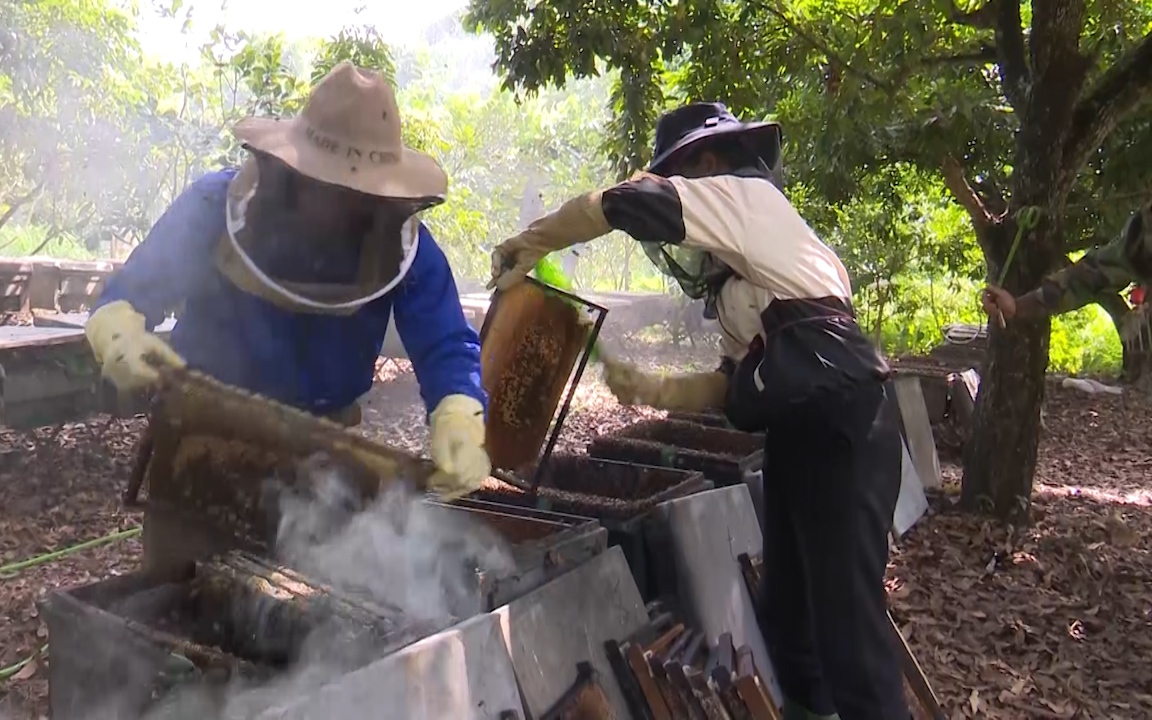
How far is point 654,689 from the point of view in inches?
99.6

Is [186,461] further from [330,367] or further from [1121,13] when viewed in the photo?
[1121,13]

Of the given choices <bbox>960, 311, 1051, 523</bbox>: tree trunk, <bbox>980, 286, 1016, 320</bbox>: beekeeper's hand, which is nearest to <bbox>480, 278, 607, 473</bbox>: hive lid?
<bbox>980, 286, 1016, 320</bbox>: beekeeper's hand

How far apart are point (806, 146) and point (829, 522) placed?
4.08m

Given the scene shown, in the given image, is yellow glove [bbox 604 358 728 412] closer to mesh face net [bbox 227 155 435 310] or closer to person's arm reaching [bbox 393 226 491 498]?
person's arm reaching [bbox 393 226 491 498]

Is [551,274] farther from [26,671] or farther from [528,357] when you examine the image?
[26,671]

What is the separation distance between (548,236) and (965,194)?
158 inches

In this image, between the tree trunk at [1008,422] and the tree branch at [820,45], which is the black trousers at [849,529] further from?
the tree branch at [820,45]

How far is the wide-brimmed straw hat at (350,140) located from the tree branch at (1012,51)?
3.96 metres

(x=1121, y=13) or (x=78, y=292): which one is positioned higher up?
(x=1121, y=13)

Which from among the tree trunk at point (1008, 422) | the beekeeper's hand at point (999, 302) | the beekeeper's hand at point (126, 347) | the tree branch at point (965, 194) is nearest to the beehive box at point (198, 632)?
the beekeeper's hand at point (126, 347)

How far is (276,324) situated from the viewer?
2.41m

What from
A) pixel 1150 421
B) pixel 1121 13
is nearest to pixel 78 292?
pixel 1121 13

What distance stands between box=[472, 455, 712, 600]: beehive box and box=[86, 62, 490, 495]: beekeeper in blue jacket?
2.77 feet

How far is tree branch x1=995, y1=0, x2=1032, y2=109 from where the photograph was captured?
493cm
